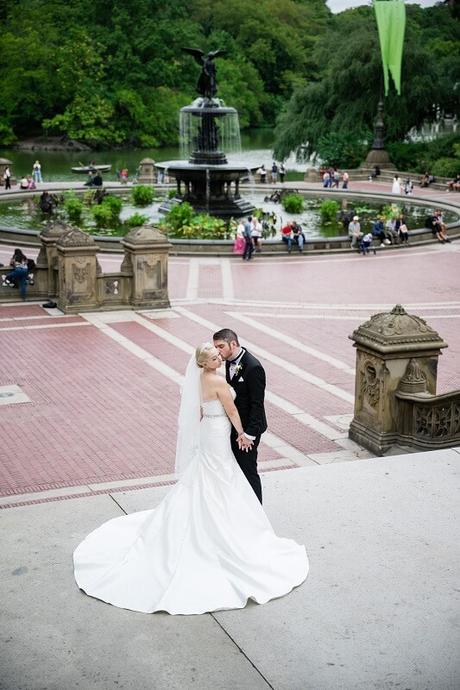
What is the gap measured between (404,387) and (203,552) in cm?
493

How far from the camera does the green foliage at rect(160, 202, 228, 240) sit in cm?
3188

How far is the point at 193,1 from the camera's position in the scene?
10981 cm

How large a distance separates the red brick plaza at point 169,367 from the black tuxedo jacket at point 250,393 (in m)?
3.14

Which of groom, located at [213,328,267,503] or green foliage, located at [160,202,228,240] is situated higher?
groom, located at [213,328,267,503]

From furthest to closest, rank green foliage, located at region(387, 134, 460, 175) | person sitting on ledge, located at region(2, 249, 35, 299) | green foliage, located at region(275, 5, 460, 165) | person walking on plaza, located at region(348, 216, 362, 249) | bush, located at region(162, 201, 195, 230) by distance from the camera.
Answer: green foliage, located at region(275, 5, 460, 165)
green foliage, located at region(387, 134, 460, 175)
bush, located at region(162, 201, 195, 230)
person walking on plaza, located at region(348, 216, 362, 249)
person sitting on ledge, located at region(2, 249, 35, 299)

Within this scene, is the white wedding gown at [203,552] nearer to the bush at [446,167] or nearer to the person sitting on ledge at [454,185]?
the person sitting on ledge at [454,185]

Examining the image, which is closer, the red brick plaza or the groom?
the groom

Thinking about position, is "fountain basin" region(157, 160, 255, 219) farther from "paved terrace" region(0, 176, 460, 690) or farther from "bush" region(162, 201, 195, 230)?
"paved terrace" region(0, 176, 460, 690)

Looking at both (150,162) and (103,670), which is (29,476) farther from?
(150,162)

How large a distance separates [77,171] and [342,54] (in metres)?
17.3

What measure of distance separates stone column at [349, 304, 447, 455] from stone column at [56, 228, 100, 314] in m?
9.71

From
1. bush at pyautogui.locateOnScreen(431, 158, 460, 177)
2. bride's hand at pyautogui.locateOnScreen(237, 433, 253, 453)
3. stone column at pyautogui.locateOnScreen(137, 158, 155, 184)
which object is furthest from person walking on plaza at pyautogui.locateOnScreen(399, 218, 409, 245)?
bride's hand at pyautogui.locateOnScreen(237, 433, 253, 453)

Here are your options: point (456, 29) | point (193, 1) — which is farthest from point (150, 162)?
point (193, 1)

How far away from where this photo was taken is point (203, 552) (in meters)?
7.16
